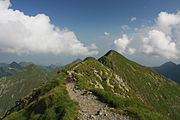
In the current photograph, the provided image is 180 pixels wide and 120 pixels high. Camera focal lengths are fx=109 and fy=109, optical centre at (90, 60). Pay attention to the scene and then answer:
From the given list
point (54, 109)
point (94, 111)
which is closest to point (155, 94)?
point (94, 111)

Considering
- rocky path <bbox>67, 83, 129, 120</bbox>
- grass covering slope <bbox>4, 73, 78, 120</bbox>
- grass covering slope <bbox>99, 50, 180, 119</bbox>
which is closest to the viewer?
rocky path <bbox>67, 83, 129, 120</bbox>

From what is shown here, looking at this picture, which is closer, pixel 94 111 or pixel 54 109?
pixel 94 111

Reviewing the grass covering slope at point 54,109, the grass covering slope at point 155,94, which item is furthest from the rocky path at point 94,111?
the grass covering slope at point 155,94

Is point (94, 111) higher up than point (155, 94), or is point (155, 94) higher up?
point (94, 111)

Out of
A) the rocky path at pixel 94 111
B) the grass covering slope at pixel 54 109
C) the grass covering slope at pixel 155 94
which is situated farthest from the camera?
the grass covering slope at pixel 155 94

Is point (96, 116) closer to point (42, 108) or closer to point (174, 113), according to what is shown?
point (42, 108)

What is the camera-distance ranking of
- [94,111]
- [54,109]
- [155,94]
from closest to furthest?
[94,111]
[54,109]
[155,94]

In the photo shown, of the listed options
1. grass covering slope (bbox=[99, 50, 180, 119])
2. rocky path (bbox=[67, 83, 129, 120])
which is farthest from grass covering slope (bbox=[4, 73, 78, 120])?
grass covering slope (bbox=[99, 50, 180, 119])

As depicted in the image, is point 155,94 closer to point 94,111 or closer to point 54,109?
point 94,111

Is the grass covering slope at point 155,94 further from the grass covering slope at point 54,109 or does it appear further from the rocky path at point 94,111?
Answer: the grass covering slope at point 54,109

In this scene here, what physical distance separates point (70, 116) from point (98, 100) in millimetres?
8061

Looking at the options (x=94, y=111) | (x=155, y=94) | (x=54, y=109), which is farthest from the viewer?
(x=155, y=94)

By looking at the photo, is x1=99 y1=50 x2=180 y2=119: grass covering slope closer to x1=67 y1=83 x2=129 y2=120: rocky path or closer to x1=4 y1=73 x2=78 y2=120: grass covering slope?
x1=67 y1=83 x2=129 y2=120: rocky path

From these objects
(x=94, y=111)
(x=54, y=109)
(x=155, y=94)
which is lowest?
(x=155, y=94)
